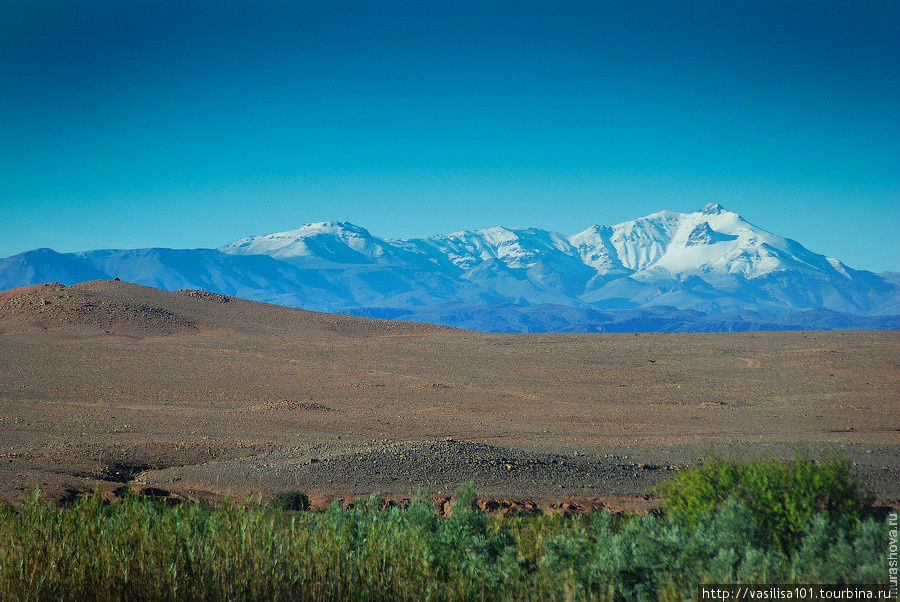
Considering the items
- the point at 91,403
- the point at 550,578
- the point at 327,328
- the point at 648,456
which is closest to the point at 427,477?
the point at 648,456

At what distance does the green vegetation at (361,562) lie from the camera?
5340 millimetres

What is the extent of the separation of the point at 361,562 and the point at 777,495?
5.56 metres

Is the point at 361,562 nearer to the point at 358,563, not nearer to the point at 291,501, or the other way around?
the point at 358,563

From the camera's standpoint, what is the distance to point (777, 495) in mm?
8883

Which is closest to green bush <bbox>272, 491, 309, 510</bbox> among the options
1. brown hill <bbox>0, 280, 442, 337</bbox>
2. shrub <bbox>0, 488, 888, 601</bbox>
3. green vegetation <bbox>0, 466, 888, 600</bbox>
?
green vegetation <bbox>0, 466, 888, 600</bbox>

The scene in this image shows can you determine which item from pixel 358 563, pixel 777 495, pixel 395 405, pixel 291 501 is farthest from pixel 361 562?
pixel 395 405

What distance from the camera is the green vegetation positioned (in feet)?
17.5

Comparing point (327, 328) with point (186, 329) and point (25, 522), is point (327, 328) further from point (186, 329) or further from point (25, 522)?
point (25, 522)

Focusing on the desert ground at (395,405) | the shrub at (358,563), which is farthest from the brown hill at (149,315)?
the shrub at (358,563)

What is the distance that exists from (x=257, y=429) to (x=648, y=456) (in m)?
10.9

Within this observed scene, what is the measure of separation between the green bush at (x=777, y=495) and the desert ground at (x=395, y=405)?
94.4 inches

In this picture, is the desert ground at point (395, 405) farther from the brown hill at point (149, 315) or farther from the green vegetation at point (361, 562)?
the green vegetation at point (361, 562)

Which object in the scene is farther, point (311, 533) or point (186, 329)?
point (186, 329)

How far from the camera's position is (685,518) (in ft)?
29.5
